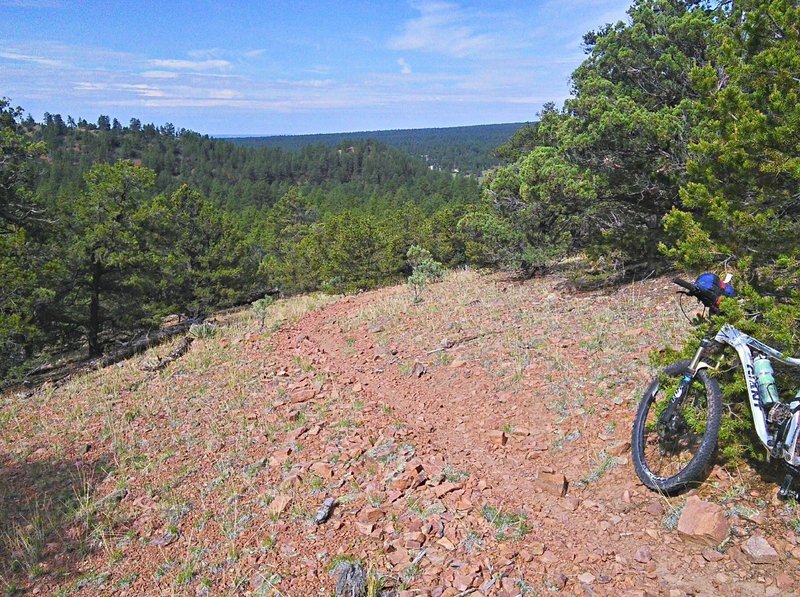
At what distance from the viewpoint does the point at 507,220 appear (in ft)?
48.5

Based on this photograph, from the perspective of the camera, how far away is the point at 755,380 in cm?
345

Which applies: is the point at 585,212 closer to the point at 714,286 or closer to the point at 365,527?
the point at 714,286

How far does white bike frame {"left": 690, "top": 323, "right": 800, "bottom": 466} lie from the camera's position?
316 centimetres

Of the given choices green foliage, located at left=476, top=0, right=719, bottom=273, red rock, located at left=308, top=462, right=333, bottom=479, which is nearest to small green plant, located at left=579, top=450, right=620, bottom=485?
red rock, located at left=308, top=462, right=333, bottom=479

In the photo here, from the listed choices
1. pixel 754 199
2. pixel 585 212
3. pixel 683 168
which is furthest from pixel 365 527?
pixel 585 212

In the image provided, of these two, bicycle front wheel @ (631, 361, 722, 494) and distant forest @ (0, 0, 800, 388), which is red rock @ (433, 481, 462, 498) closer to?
bicycle front wheel @ (631, 361, 722, 494)


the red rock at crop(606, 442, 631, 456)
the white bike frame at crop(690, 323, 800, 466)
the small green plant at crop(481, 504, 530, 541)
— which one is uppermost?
the white bike frame at crop(690, 323, 800, 466)

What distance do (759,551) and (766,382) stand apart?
1068mm

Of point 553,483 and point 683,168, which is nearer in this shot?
point 553,483

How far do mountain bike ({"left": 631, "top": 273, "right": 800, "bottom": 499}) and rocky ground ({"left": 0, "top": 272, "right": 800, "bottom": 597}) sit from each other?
229 mm

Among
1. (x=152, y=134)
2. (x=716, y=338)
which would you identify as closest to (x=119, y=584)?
(x=716, y=338)

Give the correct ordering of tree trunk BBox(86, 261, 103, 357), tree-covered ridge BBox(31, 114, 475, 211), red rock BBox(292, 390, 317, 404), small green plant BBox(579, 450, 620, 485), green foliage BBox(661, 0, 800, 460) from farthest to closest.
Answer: tree-covered ridge BBox(31, 114, 475, 211) → tree trunk BBox(86, 261, 103, 357) → red rock BBox(292, 390, 317, 404) → small green plant BBox(579, 450, 620, 485) → green foliage BBox(661, 0, 800, 460)

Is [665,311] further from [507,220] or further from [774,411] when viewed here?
[507,220]

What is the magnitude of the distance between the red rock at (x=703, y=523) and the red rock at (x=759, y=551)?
0.43 ft
